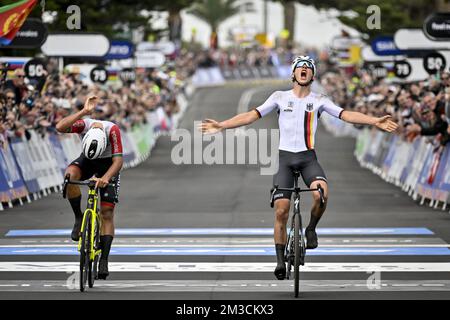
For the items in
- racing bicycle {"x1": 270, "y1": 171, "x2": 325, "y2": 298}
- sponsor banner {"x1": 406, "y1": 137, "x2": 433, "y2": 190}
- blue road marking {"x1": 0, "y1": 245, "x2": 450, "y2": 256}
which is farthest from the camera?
sponsor banner {"x1": 406, "y1": 137, "x2": 433, "y2": 190}

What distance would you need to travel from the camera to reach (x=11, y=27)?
23.2 m

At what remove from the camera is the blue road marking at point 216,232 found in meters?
19.9

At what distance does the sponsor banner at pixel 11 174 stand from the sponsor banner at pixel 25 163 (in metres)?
0.25

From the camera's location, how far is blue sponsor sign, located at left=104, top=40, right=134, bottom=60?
40.0m

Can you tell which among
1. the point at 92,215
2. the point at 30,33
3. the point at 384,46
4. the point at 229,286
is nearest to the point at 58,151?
the point at 30,33

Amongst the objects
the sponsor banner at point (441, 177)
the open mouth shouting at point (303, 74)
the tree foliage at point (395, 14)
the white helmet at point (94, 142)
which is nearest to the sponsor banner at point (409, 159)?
the sponsor banner at point (441, 177)

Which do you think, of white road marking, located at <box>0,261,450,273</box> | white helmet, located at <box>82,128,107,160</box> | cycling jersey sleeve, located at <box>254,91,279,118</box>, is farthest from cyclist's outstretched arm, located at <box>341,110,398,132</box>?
white helmet, located at <box>82,128,107,160</box>

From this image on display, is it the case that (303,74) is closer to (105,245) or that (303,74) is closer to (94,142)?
(94,142)

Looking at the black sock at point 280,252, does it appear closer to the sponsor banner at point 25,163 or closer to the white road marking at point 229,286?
the white road marking at point 229,286

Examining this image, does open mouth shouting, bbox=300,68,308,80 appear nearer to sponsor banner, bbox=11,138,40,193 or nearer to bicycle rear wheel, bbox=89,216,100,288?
bicycle rear wheel, bbox=89,216,100,288

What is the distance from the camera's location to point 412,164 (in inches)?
1158

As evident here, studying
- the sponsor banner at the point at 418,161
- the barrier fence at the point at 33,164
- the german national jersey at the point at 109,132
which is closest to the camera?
the german national jersey at the point at 109,132

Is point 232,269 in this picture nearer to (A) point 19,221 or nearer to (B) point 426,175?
(A) point 19,221

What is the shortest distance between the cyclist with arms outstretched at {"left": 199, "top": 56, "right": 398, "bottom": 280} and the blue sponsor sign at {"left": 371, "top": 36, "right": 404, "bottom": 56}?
76.8 feet
